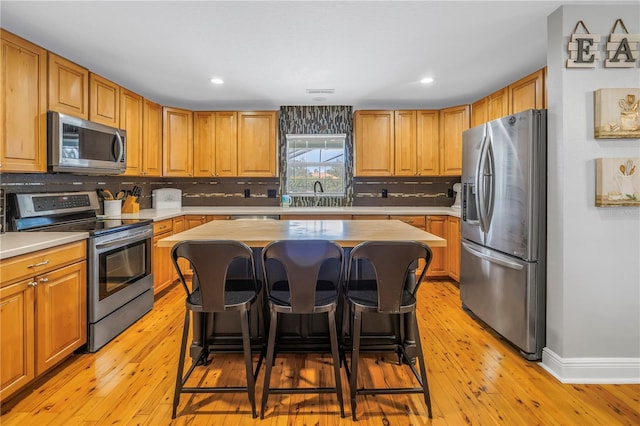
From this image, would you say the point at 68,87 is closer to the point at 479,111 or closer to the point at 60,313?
the point at 60,313

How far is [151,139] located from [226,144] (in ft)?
2.98

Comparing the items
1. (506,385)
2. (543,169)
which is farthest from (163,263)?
(543,169)

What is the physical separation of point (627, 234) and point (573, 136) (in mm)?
691

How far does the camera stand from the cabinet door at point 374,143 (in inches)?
182

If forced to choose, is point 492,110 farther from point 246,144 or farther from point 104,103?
point 104,103

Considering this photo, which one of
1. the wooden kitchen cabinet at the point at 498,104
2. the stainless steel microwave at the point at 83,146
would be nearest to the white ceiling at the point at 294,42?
the wooden kitchen cabinet at the point at 498,104

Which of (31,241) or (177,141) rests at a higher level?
(177,141)

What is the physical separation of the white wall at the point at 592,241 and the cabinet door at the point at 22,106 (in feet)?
11.6

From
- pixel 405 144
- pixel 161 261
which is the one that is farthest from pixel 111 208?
pixel 405 144

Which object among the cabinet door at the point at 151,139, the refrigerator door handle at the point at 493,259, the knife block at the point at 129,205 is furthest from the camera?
the cabinet door at the point at 151,139

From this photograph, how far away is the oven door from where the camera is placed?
2.49 metres

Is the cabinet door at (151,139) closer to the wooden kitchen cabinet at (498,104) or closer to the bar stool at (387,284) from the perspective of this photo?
the bar stool at (387,284)

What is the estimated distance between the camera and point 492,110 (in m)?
3.86

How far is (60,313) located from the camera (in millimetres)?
2217
